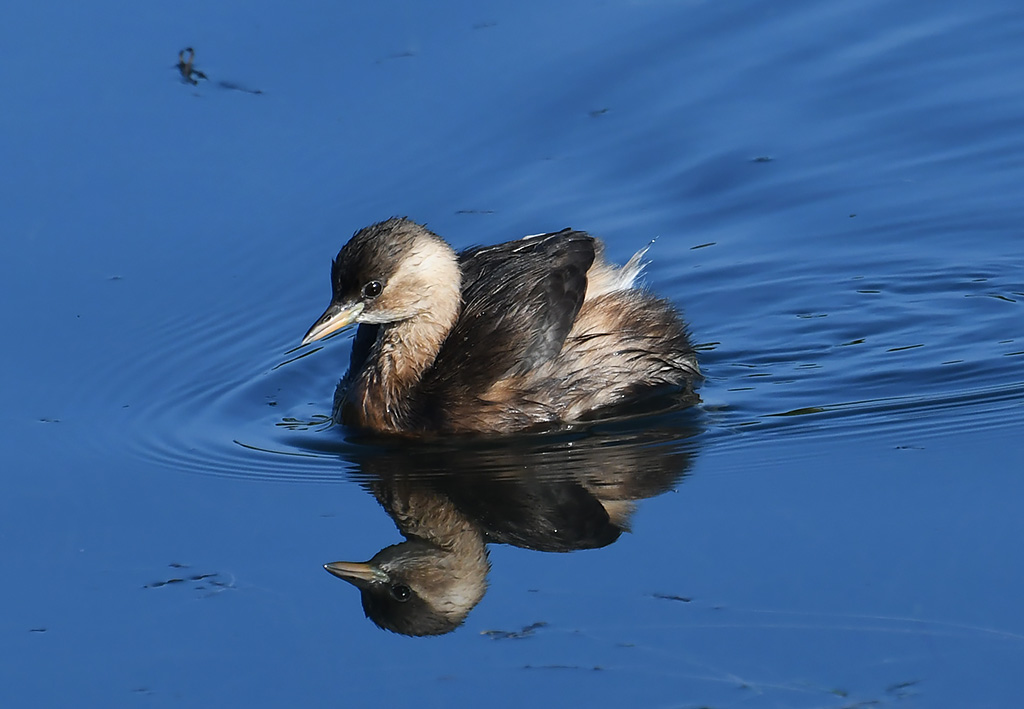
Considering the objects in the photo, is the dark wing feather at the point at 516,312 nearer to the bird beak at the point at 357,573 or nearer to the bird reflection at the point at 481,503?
the bird reflection at the point at 481,503

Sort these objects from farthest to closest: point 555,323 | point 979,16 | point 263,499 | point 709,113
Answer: point 979,16
point 709,113
point 555,323
point 263,499

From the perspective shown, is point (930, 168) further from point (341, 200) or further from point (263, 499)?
point (263, 499)

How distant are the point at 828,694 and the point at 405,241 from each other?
3.90 meters

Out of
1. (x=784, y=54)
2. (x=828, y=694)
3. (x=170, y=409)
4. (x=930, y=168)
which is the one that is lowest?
(x=828, y=694)

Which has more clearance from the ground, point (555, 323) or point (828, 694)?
point (555, 323)

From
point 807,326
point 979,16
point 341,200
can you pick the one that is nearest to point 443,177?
point 341,200

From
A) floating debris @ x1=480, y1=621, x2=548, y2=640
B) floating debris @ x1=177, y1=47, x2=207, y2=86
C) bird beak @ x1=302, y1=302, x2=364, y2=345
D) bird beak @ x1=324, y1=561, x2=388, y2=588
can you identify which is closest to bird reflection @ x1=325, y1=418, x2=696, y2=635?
bird beak @ x1=324, y1=561, x2=388, y2=588

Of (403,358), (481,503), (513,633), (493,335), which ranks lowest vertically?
(513,633)

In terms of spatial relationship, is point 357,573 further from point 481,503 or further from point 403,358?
point 403,358

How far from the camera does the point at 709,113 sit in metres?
11.2

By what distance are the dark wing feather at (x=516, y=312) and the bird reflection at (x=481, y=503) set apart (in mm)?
427

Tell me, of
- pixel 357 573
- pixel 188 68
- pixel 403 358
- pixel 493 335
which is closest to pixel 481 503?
pixel 357 573

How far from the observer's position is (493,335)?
27.5 ft

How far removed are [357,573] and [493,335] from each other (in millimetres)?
2040
